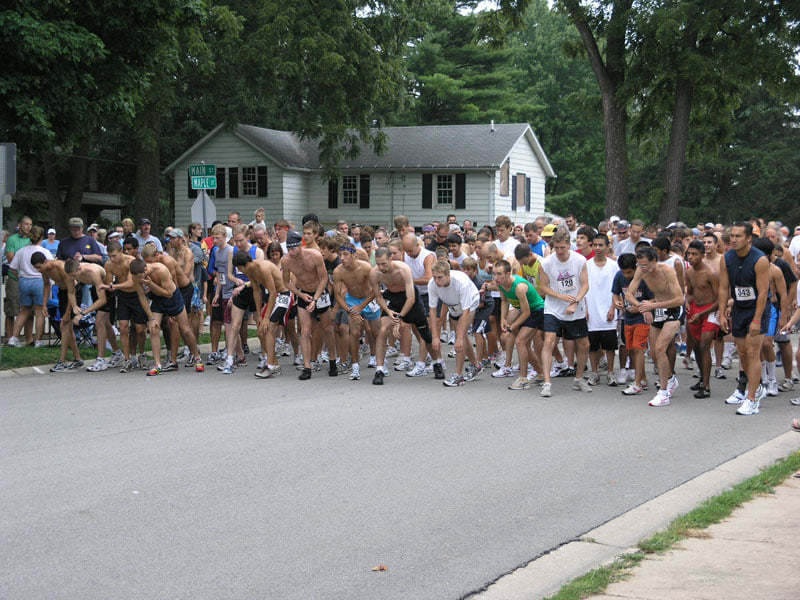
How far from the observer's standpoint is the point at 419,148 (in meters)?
42.2

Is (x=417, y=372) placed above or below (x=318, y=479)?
above

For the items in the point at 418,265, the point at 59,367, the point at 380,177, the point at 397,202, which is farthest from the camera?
the point at 380,177

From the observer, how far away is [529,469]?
24.7 feet

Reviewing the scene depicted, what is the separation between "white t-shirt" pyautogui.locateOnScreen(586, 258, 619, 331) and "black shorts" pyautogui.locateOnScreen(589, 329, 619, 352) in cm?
6

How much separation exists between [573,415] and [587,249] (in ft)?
11.7

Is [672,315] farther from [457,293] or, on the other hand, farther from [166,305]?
[166,305]

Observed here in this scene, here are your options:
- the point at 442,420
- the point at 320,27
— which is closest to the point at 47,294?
the point at 442,420

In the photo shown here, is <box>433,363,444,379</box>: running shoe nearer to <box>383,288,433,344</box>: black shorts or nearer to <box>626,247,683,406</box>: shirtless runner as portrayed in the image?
<box>383,288,433,344</box>: black shorts

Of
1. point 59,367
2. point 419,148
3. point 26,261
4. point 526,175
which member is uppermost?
point 419,148

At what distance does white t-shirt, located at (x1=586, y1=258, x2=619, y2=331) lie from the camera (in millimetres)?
11867

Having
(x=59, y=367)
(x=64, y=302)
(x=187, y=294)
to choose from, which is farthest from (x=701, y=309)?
(x=64, y=302)

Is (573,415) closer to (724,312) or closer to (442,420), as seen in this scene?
(442,420)

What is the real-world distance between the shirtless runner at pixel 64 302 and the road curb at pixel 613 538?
9087 mm

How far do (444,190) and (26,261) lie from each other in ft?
89.8
